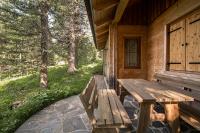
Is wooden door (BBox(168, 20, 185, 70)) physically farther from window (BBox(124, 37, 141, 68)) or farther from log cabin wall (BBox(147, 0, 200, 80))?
window (BBox(124, 37, 141, 68))

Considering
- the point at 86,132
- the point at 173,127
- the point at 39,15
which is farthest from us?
the point at 39,15

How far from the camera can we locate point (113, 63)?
764cm

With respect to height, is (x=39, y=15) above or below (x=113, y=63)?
above

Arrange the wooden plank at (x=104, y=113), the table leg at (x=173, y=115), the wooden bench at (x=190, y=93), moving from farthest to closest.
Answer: the wooden bench at (x=190, y=93), the table leg at (x=173, y=115), the wooden plank at (x=104, y=113)

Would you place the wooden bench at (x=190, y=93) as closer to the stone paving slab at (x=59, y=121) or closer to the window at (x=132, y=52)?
the stone paving slab at (x=59, y=121)

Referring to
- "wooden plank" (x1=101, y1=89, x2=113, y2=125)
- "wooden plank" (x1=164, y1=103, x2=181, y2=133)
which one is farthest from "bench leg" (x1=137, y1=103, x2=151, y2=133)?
"wooden plank" (x1=101, y1=89, x2=113, y2=125)

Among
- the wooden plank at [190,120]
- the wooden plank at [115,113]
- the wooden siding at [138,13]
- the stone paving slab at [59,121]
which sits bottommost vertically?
the stone paving slab at [59,121]

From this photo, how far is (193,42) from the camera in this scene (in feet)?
15.1

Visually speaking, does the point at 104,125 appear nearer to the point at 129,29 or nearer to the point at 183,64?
the point at 183,64

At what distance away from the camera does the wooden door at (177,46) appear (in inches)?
201

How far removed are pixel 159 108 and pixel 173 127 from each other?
9.10 feet

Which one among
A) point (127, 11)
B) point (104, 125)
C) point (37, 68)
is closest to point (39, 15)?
point (37, 68)

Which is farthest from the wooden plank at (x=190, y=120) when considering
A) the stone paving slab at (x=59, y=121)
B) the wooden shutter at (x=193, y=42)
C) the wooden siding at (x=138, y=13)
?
the wooden siding at (x=138, y=13)

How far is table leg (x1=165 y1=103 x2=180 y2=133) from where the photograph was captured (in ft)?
10.5
